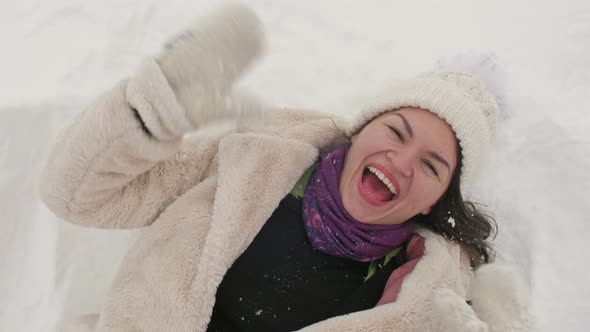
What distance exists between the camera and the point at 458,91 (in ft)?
4.16

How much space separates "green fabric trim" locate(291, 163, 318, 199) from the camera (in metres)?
1.39

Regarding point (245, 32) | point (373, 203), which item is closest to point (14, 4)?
point (245, 32)

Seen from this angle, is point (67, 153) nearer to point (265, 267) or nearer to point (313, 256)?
point (265, 267)

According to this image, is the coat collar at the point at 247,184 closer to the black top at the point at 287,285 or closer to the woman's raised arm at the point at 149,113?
the black top at the point at 287,285

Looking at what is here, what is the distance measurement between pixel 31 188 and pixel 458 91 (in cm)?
149

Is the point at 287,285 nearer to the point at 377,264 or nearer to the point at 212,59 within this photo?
the point at 377,264

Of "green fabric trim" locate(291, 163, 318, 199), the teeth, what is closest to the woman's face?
the teeth

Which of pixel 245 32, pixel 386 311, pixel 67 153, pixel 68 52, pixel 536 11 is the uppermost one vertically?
pixel 245 32

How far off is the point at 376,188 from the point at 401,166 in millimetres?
129

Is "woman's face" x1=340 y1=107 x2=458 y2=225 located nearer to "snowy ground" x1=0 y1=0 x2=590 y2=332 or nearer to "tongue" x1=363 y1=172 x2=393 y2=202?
"tongue" x1=363 y1=172 x2=393 y2=202

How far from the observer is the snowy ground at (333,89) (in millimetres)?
1592

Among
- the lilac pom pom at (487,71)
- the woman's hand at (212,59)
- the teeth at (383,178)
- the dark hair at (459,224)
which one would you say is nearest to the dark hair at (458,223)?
the dark hair at (459,224)

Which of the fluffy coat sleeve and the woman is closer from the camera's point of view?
the fluffy coat sleeve

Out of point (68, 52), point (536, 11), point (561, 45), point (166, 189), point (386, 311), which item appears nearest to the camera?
point (386, 311)
